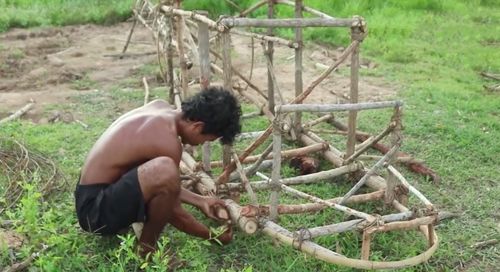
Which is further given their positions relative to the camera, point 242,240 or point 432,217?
point 242,240

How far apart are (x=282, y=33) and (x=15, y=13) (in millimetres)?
4097

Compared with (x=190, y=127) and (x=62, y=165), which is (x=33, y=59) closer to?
(x=62, y=165)

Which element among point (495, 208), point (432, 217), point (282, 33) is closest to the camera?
point (432, 217)

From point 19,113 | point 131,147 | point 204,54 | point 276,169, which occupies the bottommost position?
point 19,113

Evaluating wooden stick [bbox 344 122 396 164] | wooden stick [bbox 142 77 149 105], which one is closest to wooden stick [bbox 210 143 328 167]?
wooden stick [bbox 344 122 396 164]

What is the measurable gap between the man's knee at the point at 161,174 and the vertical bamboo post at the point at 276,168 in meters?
0.53

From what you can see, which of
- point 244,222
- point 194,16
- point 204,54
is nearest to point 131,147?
point 244,222

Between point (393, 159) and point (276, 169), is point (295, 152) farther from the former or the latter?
point (276, 169)

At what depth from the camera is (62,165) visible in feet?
15.8

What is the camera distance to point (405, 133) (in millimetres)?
5480

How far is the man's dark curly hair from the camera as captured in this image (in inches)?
133

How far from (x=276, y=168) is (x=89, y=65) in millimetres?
4769

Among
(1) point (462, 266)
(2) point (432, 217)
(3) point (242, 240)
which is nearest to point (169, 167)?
(3) point (242, 240)

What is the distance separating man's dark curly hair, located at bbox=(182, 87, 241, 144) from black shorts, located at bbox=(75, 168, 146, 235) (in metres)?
0.44
